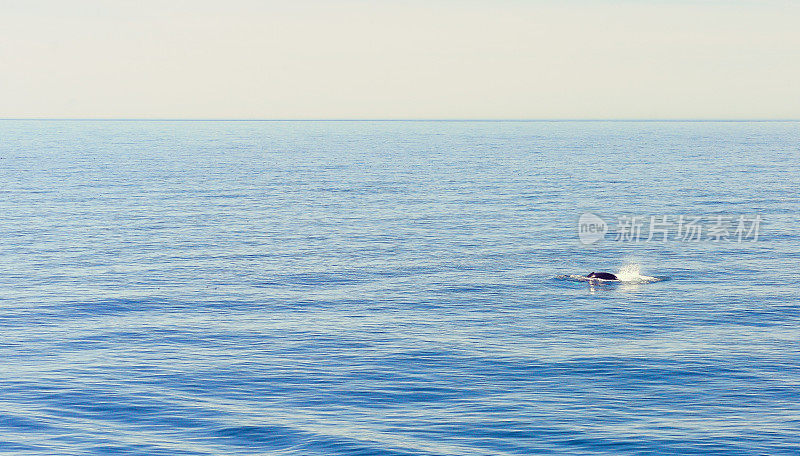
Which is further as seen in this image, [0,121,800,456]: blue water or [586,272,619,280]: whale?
[586,272,619,280]: whale

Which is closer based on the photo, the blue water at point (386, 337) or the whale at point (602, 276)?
the blue water at point (386, 337)

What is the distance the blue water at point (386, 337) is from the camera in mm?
37250

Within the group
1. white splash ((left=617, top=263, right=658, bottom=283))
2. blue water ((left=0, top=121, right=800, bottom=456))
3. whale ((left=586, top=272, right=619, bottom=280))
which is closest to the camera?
blue water ((left=0, top=121, right=800, bottom=456))

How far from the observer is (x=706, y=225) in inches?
3760

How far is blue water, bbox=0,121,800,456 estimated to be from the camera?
37.2m

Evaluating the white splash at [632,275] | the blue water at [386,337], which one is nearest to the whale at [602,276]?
the white splash at [632,275]

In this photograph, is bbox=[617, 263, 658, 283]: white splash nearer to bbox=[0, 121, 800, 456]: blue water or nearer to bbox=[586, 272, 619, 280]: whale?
bbox=[586, 272, 619, 280]: whale

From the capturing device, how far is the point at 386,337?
51438 millimetres

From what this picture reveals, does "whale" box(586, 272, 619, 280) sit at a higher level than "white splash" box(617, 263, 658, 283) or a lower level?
lower

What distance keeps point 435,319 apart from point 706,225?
49858 mm

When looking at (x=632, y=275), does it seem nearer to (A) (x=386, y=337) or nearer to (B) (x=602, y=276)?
(B) (x=602, y=276)

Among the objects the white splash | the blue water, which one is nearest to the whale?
the white splash

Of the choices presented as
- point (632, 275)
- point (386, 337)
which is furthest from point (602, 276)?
point (386, 337)

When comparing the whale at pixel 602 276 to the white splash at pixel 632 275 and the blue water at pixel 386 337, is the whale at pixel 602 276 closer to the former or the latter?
the white splash at pixel 632 275
